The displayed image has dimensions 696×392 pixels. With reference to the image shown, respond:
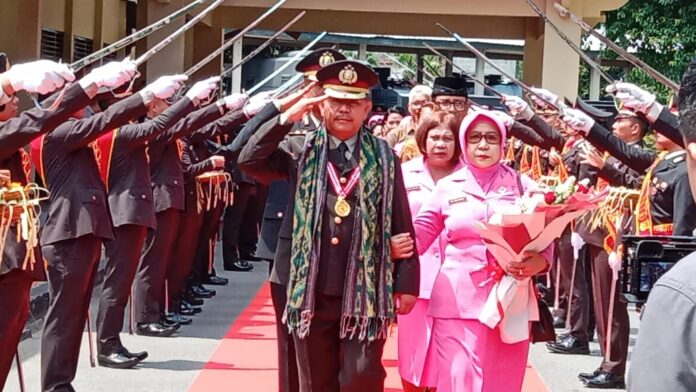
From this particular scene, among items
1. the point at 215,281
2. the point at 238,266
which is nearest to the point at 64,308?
the point at 215,281

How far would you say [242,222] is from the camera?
49.1 ft

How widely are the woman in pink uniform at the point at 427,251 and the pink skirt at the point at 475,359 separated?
0.16 meters

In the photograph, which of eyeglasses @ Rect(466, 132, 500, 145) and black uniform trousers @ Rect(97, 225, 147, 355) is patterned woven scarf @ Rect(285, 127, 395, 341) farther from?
black uniform trousers @ Rect(97, 225, 147, 355)

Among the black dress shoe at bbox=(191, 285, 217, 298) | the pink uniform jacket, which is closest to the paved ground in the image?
the black dress shoe at bbox=(191, 285, 217, 298)

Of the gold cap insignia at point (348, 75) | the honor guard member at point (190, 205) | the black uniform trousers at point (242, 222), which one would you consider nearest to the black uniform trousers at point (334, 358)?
the gold cap insignia at point (348, 75)

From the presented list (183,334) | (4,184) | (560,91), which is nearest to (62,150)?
(4,184)

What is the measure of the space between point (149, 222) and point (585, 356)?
3.49 m

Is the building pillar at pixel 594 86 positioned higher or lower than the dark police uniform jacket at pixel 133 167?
higher

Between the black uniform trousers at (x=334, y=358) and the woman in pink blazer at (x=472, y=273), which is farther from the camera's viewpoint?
the woman in pink blazer at (x=472, y=273)

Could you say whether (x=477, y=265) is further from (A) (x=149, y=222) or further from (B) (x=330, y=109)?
(A) (x=149, y=222)

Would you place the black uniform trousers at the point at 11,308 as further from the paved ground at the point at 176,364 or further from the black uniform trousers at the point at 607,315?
the black uniform trousers at the point at 607,315

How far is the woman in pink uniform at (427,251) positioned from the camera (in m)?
5.96

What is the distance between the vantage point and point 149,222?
322 inches

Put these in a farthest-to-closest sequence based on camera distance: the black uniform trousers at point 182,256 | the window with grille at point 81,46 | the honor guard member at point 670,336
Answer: the window with grille at point 81,46
the black uniform trousers at point 182,256
the honor guard member at point 670,336
